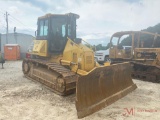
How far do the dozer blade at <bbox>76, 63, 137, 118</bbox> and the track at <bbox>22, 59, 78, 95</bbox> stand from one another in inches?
46.5

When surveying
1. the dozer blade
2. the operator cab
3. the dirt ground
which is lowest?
the dirt ground

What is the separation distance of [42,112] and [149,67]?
6947mm

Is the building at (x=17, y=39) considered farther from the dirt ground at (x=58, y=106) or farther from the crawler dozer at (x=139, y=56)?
the dirt ground at (x=58, y=106)

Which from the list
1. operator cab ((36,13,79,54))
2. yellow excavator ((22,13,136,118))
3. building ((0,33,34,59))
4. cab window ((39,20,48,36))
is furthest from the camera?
building ((0,33,34,59))

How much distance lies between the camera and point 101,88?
21.6ft

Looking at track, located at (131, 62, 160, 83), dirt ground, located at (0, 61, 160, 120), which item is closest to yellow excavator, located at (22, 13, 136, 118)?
dirt ground, located at (0, 61, 160, 120)

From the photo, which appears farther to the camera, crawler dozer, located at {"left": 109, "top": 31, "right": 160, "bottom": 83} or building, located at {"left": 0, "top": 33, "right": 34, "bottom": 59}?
building, located at {"left": 0, "top": 33, "right": 34, "bottom": 59}

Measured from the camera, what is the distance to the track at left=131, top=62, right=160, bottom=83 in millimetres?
10709

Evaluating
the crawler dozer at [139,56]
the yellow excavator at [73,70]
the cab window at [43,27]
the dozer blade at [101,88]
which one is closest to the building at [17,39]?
the crawler dozer at [139,56]

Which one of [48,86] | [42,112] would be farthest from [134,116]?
[48,86]

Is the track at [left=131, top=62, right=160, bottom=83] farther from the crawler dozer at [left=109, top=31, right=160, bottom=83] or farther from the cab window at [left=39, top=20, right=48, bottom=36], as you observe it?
the cab window at [left=39, top=20, right=48, bottom=36]

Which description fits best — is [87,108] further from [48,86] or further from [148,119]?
[48,86]

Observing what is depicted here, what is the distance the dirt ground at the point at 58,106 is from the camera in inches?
219

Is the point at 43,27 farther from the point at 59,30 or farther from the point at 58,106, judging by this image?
the point at 58,106
